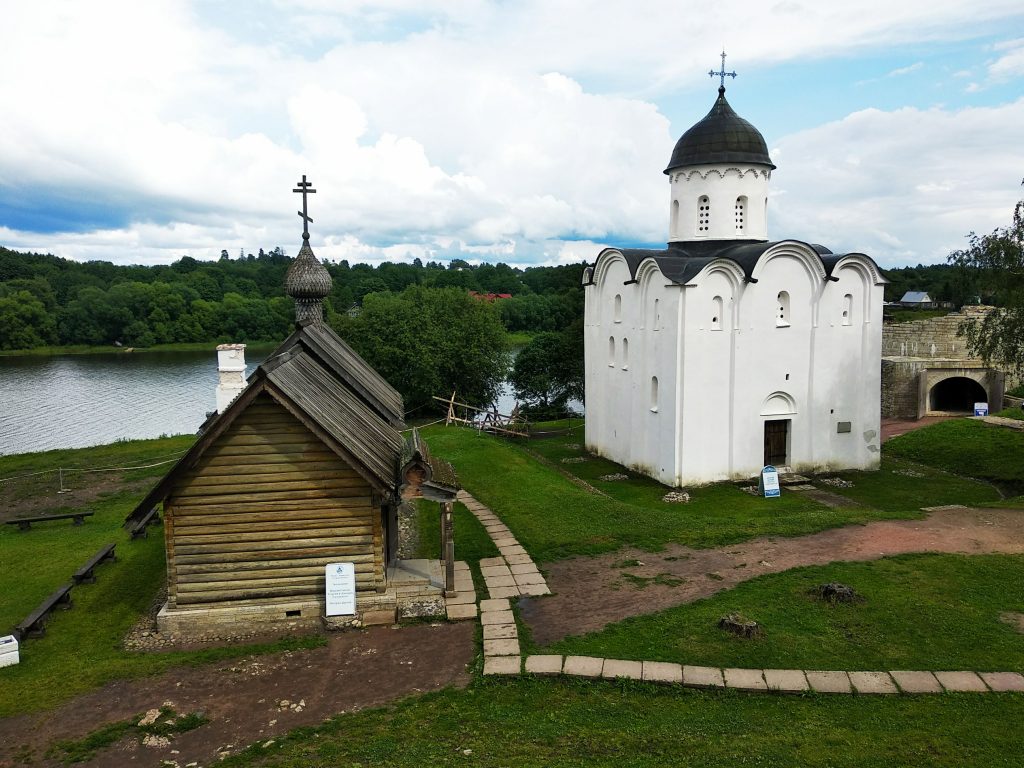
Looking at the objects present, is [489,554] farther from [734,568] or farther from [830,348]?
[830,348]

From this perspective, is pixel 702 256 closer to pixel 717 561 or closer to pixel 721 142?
pixel 721 142

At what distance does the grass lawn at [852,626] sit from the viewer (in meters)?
8.38

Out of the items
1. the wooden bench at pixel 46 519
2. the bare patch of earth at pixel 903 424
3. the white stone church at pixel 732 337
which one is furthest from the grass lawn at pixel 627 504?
the wooden bench at pixel 46 519

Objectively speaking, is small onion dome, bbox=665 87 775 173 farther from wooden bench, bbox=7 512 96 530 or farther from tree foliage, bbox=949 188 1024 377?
wooden bench, bbox=7 512 96 530

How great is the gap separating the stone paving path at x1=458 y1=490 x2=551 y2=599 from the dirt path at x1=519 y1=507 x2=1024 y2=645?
25 cm

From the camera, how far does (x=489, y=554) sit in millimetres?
12617

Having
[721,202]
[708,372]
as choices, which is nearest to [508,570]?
[708,372]

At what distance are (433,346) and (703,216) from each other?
1983 cm

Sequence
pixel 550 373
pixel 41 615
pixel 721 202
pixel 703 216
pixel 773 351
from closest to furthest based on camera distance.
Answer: pixel 41 615 → pixel 773 351 → pixel 721 202 → pixel 703 216 → pixel 550 373

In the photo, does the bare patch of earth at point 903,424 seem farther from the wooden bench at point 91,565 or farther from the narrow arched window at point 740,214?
the wooden bench at point 91,565

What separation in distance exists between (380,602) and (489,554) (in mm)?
3205

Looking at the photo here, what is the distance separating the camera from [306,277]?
1681 cm

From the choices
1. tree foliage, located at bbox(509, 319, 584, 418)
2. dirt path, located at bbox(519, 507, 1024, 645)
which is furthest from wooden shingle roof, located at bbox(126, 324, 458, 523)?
tree foliage, located at bbox(509, 319, 584, 418)

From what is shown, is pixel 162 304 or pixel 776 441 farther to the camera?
pixel 162 304
